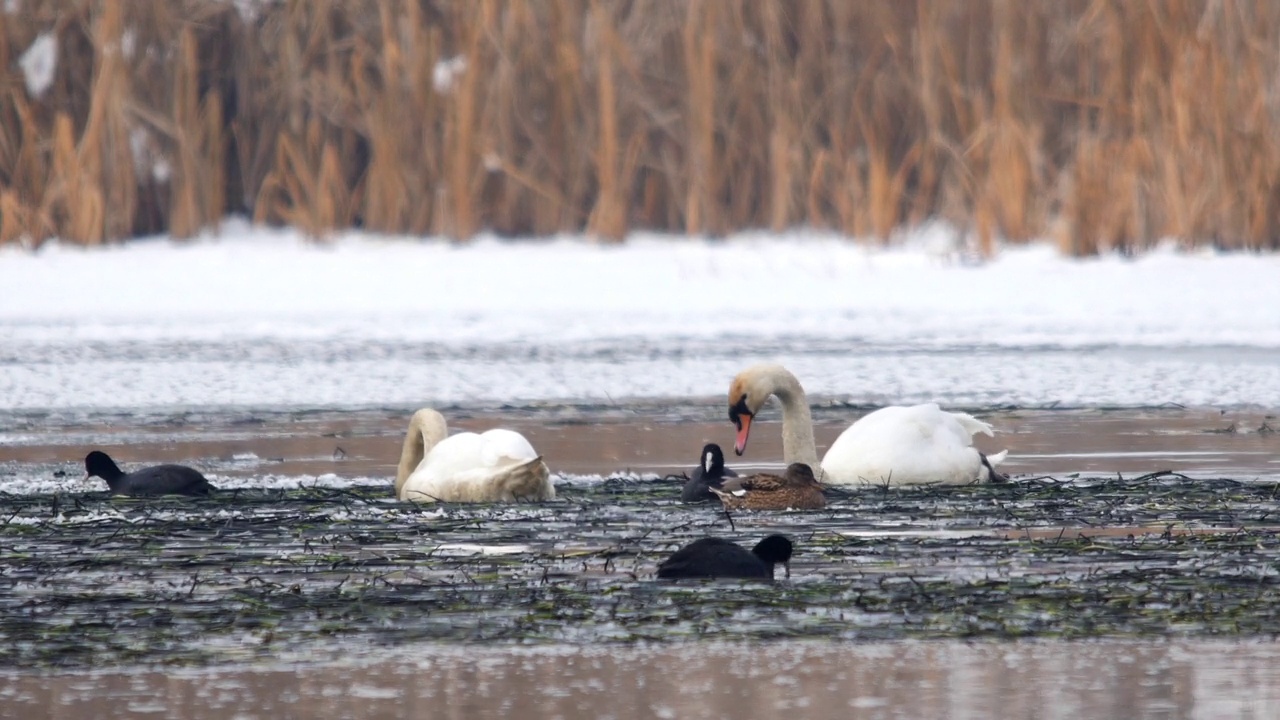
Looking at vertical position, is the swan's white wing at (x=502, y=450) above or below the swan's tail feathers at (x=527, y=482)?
above

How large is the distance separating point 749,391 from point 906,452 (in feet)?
3.21

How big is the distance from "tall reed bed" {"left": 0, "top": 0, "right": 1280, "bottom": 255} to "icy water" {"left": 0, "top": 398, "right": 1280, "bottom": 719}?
818 centimetres

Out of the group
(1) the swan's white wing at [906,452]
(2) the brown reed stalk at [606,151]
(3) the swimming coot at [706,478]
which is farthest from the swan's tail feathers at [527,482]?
(2) the brown reed stalk at [606,151]

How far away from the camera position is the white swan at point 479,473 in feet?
24.7

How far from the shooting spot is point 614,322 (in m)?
14.2

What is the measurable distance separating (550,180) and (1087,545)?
11328mm

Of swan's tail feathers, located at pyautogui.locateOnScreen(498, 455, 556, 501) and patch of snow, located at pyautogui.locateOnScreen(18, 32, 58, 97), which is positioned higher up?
patch of snow, located at pyautogui.locateOnScreen(18, 32, 58, 97)

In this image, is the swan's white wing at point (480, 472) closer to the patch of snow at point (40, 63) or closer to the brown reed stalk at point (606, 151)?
the brown reed stalk at point (606, 151)

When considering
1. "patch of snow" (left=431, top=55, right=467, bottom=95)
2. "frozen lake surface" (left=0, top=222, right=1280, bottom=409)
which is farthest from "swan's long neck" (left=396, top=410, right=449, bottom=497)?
"patch of snow" (left=431, top=55, right=467, bottom=95)

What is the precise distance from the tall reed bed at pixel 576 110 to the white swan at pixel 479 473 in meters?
9.02

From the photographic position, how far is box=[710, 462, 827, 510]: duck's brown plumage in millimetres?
7430

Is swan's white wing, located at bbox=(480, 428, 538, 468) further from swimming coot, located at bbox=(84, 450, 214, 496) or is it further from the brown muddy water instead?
swimming coot, located at bbox=(84, 450, 214, 496)

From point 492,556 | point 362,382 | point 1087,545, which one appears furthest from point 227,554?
point 362,382

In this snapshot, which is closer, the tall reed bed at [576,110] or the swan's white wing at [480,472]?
the swan's white wing at [480,472]
